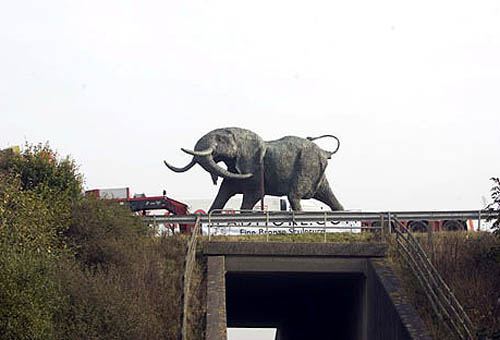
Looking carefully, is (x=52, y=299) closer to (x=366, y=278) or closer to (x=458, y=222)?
(x=366, y=278)

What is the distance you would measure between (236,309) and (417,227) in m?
7.13

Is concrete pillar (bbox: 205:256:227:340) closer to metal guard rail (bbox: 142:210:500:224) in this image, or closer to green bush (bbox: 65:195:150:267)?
green bush (bbox: 65:195:150:267)

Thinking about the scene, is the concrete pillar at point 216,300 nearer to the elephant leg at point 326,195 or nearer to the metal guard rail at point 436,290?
the metal guard rail at point 436,290

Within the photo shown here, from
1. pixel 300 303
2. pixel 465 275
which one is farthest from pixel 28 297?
pixel 300 303

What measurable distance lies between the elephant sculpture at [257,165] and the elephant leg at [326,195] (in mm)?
518

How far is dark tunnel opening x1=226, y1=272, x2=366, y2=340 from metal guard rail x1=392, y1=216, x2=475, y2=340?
189 cm

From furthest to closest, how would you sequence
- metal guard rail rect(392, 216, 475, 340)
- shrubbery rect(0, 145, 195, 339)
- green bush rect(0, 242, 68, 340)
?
shrubbery rect(0, 145, 195, 339) → green bush rect(0, 242, 68, 340) → metal guard rail rect(392, 216, 475, 340)

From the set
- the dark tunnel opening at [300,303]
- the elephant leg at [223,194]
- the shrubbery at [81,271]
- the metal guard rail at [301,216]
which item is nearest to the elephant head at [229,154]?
the elephant leg at [223,194]

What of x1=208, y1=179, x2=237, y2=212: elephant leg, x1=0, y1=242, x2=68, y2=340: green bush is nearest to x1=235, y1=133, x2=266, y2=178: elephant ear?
x1=208, y1=179, x2=237, y2=212: elephant leg

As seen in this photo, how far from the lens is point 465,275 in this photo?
2116cm

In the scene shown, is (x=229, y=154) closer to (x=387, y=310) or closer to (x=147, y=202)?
(x=147, y=202)

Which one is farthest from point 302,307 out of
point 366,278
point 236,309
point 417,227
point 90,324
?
point 90,324

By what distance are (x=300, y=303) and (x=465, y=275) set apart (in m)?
9.59

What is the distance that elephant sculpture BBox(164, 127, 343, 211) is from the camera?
96.2ft
